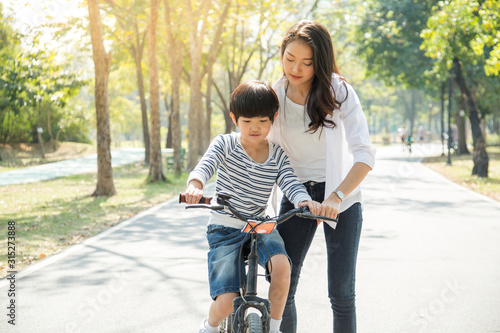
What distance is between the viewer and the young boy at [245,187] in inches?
117

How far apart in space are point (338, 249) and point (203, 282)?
291 cm

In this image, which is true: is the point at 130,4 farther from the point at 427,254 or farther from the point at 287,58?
the point at 287,58

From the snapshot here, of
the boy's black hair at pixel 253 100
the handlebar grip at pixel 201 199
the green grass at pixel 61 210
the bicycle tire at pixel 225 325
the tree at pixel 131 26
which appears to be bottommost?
the green grass at pixel 61 210

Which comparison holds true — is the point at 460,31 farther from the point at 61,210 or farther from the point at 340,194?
the point at 340,194

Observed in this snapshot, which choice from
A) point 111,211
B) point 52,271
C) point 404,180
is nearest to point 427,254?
point 52,271

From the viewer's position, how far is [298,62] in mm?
3170

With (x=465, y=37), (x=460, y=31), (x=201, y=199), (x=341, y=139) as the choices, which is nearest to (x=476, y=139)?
(x=465, y=37)

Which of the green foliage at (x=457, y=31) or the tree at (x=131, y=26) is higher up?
the tree at (x=131, y=26)

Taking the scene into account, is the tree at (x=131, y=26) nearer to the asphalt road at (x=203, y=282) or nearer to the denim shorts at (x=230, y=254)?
the asphalt road at (x=203, y=282)

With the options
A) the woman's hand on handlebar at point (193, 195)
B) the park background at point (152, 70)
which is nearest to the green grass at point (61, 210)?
the park background at point (152, 70)

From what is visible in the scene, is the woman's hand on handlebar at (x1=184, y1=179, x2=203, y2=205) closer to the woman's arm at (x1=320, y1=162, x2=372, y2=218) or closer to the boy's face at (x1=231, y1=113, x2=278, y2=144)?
the boy's face at (x1=231, y1=113, x2=278, y2=144)

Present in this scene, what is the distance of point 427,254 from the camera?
7555 mm

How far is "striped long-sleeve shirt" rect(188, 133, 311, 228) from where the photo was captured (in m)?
3.18

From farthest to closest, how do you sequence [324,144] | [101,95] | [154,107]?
1. [154,107]
2. [101,95]
3. [324,144]
